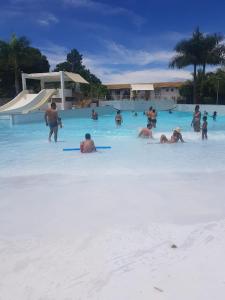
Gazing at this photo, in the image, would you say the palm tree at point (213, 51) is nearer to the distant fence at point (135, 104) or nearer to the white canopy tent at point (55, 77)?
the distant fence at point (135, 104)

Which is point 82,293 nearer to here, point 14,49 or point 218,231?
point 218,231

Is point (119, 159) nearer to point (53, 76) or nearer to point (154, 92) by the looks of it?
point (53, 76)

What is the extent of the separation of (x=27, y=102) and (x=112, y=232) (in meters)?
30.9

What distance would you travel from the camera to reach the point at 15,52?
1439 inches

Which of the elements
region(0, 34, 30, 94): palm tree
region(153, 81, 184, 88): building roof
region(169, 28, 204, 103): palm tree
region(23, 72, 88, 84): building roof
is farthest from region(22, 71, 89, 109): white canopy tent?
region(153, 81, 184, 88): building roof

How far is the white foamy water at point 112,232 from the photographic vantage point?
2.96m

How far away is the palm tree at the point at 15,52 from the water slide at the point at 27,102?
3468mm

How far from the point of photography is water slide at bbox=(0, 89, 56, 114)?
101 ft

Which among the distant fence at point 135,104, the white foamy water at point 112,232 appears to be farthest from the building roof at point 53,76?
the white foamy water at point 112,232

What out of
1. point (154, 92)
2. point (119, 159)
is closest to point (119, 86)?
point (154, 92)

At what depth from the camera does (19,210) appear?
4996 mm

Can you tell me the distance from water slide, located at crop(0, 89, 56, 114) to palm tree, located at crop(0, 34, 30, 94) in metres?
3.47

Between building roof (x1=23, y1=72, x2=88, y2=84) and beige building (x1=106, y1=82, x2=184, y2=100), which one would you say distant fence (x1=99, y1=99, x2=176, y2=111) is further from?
beige building (x1=106, y1=82, x2=184, y2=100)

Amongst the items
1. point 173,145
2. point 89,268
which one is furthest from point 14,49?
point 89,268
